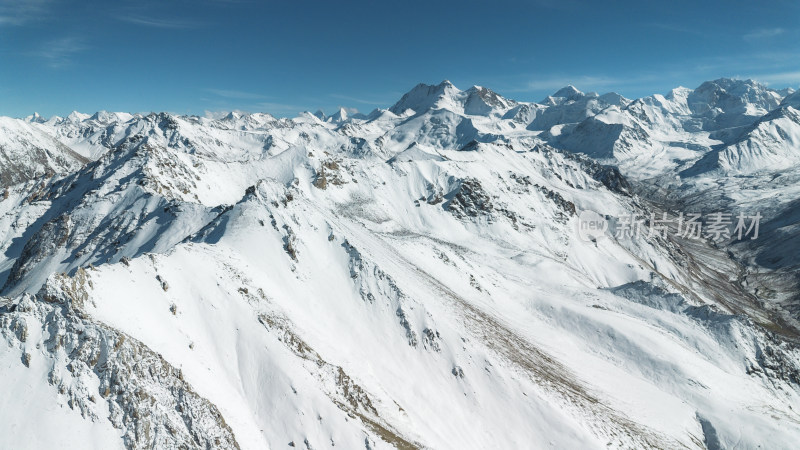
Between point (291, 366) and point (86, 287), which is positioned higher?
point (86, 287)

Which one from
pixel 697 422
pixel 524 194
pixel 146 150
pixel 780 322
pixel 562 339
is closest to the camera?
pixel 697 422

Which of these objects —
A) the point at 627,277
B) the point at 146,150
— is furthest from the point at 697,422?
the point at 146,150

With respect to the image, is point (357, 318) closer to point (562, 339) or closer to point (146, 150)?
point (562, 339)

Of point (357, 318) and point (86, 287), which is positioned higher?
point (86, 287)

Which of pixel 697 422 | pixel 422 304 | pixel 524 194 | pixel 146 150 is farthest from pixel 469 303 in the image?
pixel 524 194

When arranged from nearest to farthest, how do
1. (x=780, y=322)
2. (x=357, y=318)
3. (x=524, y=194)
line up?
(x=357, y=318) < (x=780, y=322) < (x=524, y=194)

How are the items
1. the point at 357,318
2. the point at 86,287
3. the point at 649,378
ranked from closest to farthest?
the point at 86,287
the point at 357,318
the point at 649,378

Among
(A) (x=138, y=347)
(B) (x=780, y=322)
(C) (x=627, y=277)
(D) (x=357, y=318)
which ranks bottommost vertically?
(B) (x=780, y=322)

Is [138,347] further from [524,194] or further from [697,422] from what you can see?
[524,194]

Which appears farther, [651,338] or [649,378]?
[651,338]
